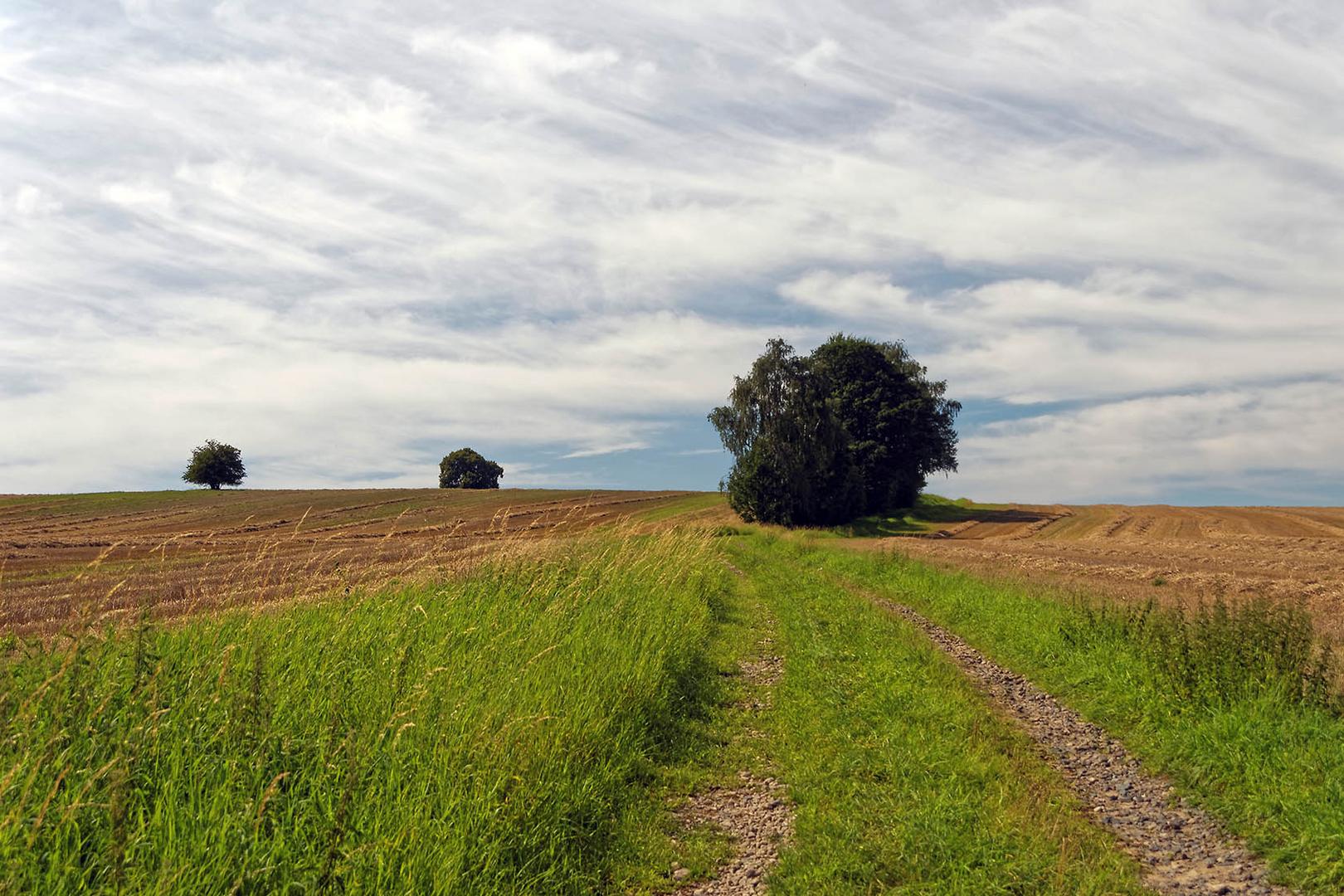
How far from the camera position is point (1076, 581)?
21.0 m

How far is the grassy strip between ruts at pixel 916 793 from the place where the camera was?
5316 millimetres

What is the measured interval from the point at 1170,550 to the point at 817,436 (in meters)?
24.2

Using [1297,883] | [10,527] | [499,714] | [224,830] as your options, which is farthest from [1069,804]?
[10,527]

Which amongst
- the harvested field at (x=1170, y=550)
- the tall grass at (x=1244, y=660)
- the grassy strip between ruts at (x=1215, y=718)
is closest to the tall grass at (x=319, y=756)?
the grassy strip between ruts at (x=1215, y=718)

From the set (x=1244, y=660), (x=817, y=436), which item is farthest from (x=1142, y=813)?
(x=817, y=436)

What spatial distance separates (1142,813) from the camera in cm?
674

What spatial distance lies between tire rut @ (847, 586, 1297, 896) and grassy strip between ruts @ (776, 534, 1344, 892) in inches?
7.5

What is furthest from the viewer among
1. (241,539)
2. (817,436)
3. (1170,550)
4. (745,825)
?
(817,436)

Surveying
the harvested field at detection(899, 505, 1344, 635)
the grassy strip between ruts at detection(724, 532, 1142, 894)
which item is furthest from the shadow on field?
the grassy strip between ruts at detection(724, 532, 1142, 894)

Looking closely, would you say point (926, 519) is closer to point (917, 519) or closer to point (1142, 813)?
point (917, 519)

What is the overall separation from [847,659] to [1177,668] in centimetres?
417

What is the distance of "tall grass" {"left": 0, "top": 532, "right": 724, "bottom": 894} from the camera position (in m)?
4.13

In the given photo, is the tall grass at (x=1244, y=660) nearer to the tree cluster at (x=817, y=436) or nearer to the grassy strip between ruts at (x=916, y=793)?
the grassy strip between ruts at (x=916, y=793)

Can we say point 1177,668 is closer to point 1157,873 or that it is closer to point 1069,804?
point 1069,804
